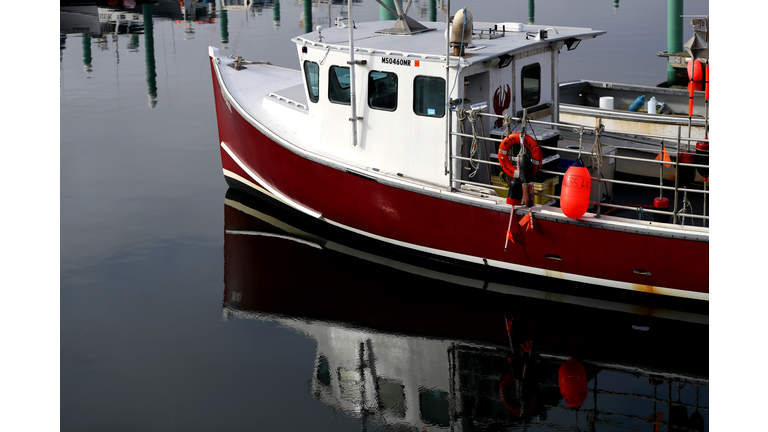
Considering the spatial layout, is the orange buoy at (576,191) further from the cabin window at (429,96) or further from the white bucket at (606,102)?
the white bucket at (606,102)

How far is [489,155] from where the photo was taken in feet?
30.8

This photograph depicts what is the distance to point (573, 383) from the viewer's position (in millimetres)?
7371

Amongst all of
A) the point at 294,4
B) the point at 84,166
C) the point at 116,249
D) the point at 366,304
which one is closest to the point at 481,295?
the point at 366,304

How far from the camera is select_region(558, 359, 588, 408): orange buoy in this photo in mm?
7113

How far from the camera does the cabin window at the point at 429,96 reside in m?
9.09

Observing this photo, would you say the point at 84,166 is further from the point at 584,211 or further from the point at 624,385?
the point at 624,385

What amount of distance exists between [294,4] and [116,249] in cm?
2936

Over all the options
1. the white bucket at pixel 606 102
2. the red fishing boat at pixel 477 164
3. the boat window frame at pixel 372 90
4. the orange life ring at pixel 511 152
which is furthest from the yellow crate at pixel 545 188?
the white bucket at pixel 606 102

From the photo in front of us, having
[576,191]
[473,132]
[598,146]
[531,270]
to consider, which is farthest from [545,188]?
[473,132]

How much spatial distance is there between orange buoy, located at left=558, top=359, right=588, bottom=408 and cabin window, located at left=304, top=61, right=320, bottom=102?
477 cm

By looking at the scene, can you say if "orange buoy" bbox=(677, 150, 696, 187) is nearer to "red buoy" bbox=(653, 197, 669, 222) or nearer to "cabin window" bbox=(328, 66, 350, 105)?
"red buoy" bbox=(653, 197, 669, 222)

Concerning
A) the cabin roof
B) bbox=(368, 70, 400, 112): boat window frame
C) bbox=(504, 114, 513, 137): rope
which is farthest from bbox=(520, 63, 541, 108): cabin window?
bbox=(368, 70, 400, 112): boat window frame

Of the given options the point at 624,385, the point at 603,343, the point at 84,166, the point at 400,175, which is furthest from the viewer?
the point at 84,166

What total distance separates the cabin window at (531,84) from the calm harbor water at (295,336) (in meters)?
2.51
